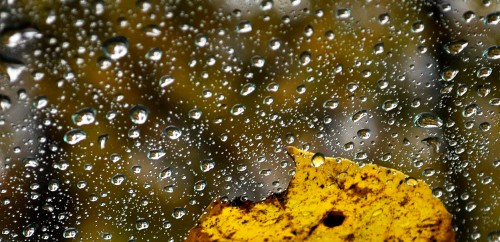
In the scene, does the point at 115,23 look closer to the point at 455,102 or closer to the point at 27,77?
the point at 27,77

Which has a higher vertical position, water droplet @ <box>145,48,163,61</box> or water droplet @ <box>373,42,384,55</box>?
water droplet @ <box>145,48,163,61</box>

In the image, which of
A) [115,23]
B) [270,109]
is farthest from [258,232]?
[115,23]

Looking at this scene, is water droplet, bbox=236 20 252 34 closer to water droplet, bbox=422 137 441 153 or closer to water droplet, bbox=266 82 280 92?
water droplet, bbox=266 82 280 92

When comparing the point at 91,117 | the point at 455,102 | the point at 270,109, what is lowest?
A: the point at 455,102

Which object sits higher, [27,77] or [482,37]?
[27,77]

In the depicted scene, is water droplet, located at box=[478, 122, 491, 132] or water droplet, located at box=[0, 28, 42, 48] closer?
water droplet, located at box=[0, 28, 42, 48]

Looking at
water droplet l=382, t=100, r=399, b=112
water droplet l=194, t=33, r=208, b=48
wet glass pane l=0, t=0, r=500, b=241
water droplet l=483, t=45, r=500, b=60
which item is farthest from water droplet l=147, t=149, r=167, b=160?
water droplet l=483, t=45, r=500, b=60
